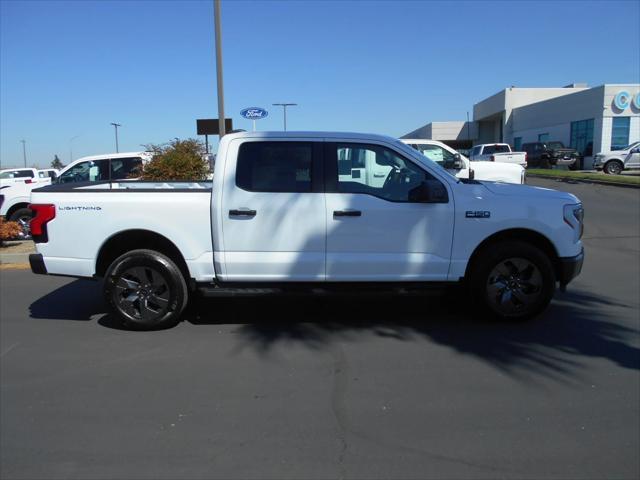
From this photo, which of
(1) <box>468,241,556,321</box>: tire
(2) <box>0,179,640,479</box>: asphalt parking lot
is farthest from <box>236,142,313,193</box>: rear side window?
(1) <box>468,241,556,321</box>: tire

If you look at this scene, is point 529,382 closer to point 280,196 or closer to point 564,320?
point 564,320

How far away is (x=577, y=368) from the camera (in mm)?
4355

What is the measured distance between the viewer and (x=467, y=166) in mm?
11859

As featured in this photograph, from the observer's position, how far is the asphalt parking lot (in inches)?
122

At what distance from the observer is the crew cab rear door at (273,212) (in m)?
5.11

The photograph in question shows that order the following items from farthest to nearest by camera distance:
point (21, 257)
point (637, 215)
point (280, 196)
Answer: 1. point (637, 215)
2. point (21, 257)
3. point (280, 196)

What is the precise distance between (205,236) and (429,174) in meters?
2.31

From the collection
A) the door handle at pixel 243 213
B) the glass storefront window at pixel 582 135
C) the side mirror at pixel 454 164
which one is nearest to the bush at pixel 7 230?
the door handle at pixel 243 213

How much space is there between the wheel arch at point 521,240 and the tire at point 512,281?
0.13ft

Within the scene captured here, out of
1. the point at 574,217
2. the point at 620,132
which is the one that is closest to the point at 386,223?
the point at 574,217

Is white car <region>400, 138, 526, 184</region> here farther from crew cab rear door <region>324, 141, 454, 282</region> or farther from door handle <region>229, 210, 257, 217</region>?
door handle <region>229, 210, 257, 217</region>

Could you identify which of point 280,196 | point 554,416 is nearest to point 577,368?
point 554,416

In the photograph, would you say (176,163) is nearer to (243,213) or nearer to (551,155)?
(243,213)

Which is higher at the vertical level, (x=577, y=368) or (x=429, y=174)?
(x=429, y=174)
